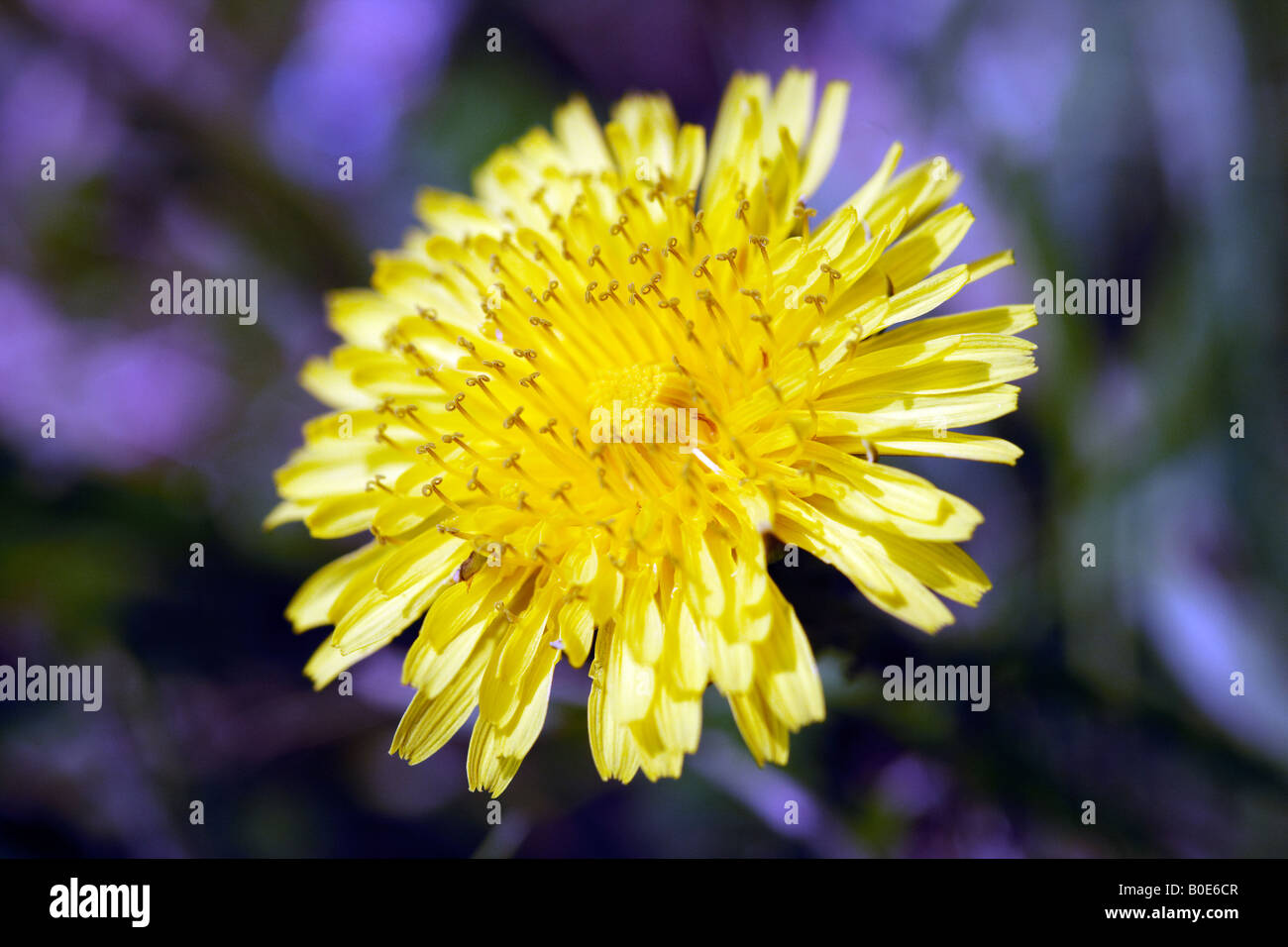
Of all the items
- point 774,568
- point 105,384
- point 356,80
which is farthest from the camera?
point 356,80

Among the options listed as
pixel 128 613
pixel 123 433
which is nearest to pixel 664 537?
pixel 128 613

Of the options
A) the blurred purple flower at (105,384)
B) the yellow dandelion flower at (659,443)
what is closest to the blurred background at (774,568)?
the blurred purple flower at (105,384)

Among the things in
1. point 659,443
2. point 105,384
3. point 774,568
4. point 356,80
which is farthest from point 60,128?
point 774,568

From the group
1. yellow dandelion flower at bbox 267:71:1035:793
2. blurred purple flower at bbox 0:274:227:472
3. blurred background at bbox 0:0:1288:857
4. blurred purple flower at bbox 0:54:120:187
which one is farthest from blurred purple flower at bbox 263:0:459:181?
yellow dandelion flower at bbox 267:71:1035:793

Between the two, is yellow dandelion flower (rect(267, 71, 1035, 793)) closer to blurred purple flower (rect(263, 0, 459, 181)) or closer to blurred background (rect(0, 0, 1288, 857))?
blurred background (rect(0, 0, 1288, 857))

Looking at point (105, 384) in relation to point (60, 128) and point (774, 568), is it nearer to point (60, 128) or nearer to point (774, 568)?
point (60, 128)
